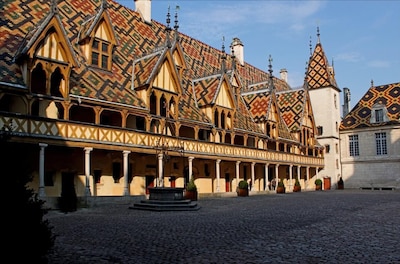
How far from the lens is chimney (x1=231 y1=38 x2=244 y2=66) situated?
4922 cm

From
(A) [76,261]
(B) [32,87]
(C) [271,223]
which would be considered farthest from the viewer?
(B) [32,87]

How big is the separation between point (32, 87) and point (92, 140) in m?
3.92

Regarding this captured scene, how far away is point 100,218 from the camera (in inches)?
569

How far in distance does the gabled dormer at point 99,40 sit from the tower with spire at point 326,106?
3126cm

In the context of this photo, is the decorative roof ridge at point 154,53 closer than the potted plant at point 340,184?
Yes

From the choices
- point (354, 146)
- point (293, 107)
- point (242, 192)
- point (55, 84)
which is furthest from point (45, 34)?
point (354, 146)

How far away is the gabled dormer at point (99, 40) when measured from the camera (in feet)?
78.9

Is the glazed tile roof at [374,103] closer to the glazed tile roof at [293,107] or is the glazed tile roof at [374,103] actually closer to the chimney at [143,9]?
the glazed tile roof at [293,107]

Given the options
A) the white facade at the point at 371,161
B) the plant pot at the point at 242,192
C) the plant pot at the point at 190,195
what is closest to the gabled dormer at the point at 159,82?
the plant pot at the point at 190,195

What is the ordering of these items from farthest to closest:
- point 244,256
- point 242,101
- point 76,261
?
point 242,101 < point 244,256 < point 76,261

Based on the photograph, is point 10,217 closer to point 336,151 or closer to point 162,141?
point 162,141

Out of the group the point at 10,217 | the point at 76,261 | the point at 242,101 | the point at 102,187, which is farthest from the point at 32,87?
the point at 242,101

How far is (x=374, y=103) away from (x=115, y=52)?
114ft

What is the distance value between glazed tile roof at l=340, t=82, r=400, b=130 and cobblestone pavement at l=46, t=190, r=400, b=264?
3657 cm
